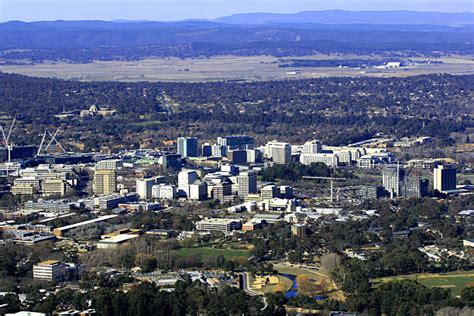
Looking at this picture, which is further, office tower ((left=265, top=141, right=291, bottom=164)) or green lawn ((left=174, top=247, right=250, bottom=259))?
office tower ((left=265, top=141, right=291, bottom=164))

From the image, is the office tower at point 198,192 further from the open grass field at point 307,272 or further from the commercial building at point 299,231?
the open grass field at point 307,272

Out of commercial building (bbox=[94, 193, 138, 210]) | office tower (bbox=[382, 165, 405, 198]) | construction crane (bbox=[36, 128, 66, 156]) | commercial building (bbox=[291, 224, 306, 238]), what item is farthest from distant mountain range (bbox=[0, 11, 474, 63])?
commercial building (bbox=[291, 224, 306, 238])

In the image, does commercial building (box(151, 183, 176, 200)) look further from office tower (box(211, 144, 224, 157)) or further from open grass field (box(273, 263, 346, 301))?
open grass field (box(273, 263, 346, 301))

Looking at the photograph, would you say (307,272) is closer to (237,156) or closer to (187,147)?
(237,156)

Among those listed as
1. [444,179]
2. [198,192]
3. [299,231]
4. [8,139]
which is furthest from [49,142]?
[299,231]

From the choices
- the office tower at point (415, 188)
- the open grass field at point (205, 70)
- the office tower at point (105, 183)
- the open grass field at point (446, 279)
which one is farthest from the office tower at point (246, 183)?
the open grass field at point (205, 70)

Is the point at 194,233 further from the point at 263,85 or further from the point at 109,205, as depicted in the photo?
the point at 263,85
